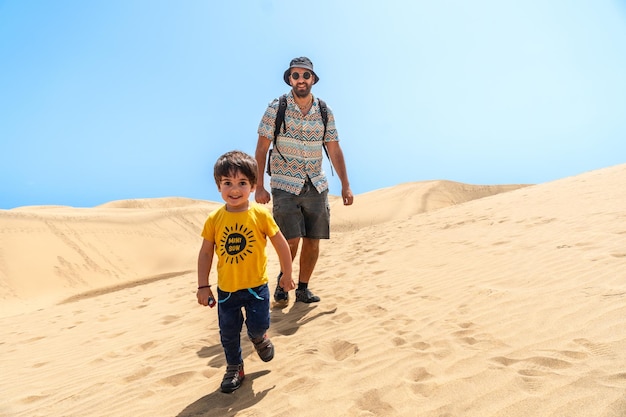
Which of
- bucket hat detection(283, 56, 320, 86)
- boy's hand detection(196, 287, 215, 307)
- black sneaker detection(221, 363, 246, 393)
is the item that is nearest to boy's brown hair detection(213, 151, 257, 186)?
boy's hand detection(196, 287, 215, 307)

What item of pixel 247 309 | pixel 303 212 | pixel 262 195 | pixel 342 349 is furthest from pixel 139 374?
pixel 303 212

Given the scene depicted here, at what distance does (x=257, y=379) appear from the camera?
9.49 feet

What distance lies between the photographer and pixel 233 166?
8.52 feet

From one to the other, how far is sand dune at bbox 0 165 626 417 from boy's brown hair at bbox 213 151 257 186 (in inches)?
55.4

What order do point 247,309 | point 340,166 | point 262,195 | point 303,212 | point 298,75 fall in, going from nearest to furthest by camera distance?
point 247,309 → point 262,195 → point 298,75 → point 303,212 → point 340,166

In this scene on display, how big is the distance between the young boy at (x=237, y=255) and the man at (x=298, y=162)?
4.33 ft

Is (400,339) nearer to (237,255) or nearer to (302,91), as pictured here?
(237,255)

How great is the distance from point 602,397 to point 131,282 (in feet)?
43.9

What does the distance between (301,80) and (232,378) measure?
2840 millimetres

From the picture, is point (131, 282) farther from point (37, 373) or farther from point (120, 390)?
point (120, 390)

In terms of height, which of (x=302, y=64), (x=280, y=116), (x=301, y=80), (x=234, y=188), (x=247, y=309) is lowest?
(x=247, y=309)

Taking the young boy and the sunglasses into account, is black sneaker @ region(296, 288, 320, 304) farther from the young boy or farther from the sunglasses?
the sunglasses

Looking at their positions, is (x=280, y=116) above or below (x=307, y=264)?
above

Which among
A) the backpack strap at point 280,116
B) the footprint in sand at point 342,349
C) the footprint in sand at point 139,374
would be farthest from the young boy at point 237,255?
the backpack strap at point 280,116
